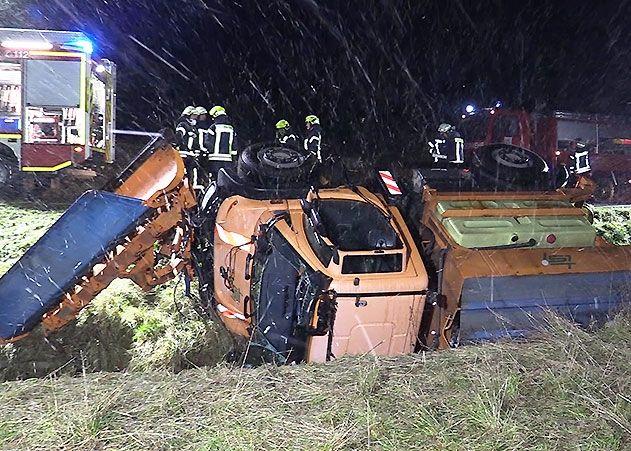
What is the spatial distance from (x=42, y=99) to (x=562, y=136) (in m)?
9.86

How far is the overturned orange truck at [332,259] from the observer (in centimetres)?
457

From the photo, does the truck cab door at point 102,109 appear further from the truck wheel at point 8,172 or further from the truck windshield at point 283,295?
the truck windshield at point 283,295

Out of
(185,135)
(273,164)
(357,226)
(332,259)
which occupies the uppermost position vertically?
(185,135)

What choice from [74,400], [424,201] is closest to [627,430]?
[74,400]

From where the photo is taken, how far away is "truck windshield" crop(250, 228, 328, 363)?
4.52 meters

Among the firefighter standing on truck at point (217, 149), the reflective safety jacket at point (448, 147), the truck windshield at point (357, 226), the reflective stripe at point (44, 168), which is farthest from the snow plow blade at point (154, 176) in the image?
the reflective stripe at point (44, 168)

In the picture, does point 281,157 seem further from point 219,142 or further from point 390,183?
point 219,142

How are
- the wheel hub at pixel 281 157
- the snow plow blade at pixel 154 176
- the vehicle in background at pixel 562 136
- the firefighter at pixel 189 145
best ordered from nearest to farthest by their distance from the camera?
the snow plow blade at pixel 154 176
the wheel hub at pixel 281 157
the firefighter at pixel 189 145
the vehicle in background at pixel 562 136

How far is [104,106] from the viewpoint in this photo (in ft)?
40.9

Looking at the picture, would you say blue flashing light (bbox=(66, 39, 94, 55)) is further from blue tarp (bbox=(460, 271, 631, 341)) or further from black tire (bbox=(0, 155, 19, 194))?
blue tarp (bbox=(460, 271, 631, 341))

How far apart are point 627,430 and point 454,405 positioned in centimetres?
66

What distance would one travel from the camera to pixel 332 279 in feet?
14.7

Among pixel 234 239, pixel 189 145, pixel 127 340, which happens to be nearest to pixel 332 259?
pixel 234 239

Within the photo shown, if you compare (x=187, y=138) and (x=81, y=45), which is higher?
(x=81, y=45)
